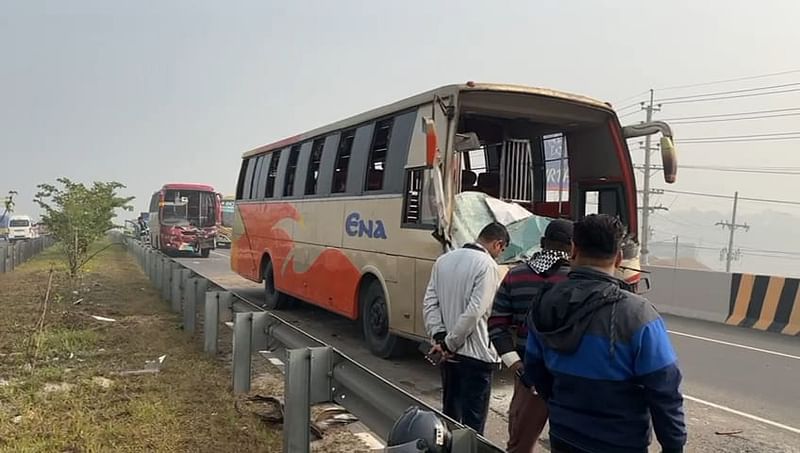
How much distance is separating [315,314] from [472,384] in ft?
25.5

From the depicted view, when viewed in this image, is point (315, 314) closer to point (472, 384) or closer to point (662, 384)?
point (472, 384)

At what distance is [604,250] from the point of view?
96.3 inches

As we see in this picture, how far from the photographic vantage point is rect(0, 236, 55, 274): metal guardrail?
57.6 ft

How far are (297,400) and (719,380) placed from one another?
5667 mm

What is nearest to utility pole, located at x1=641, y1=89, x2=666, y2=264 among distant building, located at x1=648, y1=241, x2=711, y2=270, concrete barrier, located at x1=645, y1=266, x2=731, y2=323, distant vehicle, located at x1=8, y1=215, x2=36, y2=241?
distant building, located at x1=648, y1=241, x2=711, y2=270

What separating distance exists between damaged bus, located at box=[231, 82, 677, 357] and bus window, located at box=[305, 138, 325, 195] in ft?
0.06

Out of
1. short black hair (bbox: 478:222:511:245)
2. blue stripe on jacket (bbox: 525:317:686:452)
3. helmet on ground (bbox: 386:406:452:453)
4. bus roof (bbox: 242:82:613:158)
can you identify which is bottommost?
helmet on ground (bbox: 386:406:452:453)

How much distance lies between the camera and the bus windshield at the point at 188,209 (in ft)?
93.6

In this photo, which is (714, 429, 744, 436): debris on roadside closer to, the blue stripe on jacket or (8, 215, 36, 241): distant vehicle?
the blue stripe on jacket

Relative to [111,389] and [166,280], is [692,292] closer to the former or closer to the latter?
[166,280]

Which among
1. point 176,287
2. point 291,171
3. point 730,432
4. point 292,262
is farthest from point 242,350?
point 291,171

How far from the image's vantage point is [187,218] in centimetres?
2883

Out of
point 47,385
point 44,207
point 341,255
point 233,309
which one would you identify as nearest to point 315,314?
point 341,255

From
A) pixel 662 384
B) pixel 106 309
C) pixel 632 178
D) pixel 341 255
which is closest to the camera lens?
pixel 662 384
